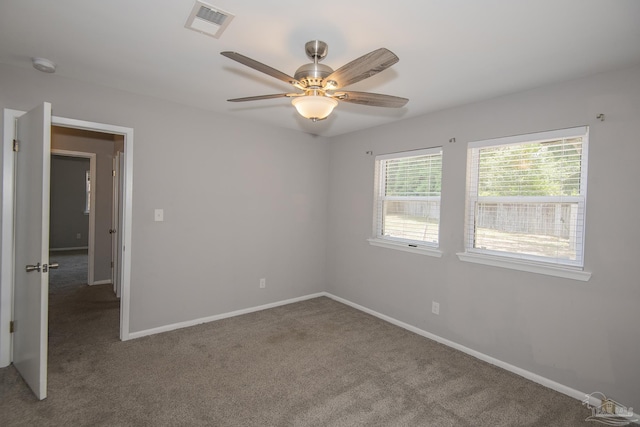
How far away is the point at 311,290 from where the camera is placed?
458 centimetres

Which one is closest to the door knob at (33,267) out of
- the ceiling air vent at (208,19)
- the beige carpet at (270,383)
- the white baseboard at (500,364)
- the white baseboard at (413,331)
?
the beige carpet at (270,383)

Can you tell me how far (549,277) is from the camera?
8.24 ft

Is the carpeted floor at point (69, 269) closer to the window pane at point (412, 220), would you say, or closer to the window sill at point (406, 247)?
the window sill at point (406, 247)

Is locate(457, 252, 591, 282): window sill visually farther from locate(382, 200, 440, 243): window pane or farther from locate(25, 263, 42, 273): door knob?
locate(25, 263, 42, 273): door knob

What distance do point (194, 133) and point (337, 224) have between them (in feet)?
7.26

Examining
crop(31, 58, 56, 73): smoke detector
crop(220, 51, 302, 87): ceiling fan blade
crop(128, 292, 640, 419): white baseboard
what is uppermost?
crop(31, 58, 56, 73): smoke detector

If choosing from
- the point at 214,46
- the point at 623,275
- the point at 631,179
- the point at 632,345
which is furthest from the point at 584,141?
the point at 214,46

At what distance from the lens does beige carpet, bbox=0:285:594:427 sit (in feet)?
6.73

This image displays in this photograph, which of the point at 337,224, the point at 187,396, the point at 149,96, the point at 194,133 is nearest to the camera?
the point at 187,396

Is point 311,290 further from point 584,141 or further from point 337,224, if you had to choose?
point 584,141

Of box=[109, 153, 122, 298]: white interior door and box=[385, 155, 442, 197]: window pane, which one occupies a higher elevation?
box=[385, 155, 442, 197]: window pane

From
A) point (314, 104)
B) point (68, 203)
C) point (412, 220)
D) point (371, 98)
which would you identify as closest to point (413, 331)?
point (412, 220)

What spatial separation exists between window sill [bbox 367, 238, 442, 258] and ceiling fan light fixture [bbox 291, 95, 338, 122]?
6.96 ft

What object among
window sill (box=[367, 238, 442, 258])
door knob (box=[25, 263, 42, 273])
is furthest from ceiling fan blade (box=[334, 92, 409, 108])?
door knob (box=[25, 263, 42, 273])
